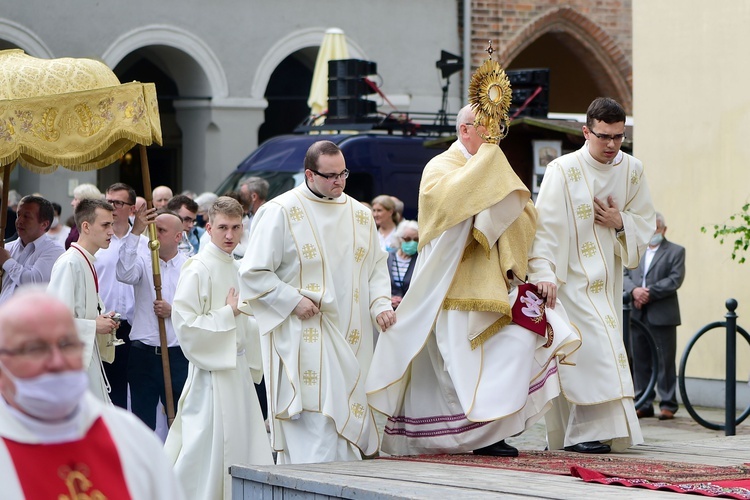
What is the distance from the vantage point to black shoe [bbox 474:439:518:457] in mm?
7480

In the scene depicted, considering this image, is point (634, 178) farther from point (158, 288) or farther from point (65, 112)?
point (65, 112)

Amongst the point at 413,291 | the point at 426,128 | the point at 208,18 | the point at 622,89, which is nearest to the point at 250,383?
the point at 413,291

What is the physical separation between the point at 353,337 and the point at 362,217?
25.3 inches

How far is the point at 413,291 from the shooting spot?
25.0ft

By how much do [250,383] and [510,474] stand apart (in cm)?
211

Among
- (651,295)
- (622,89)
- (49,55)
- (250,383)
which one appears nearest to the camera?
(250,383)

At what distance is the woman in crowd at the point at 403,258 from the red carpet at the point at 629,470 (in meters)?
4.24

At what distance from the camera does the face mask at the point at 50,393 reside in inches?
117

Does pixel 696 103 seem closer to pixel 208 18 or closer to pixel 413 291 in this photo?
pixel 413 291

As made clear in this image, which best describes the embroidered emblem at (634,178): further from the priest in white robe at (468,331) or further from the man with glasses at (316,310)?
the man with glasses at (316,310)

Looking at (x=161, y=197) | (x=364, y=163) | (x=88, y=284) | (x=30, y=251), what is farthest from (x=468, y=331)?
(x=364, y=163)

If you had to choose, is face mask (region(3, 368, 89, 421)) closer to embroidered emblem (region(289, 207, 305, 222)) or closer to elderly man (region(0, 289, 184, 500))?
elderly man (region(0, 289, 184, 500))

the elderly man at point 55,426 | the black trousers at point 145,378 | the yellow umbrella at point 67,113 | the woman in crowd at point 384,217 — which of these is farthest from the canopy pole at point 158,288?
the elderly man at point 55,426

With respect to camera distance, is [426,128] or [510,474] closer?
[510,474]
